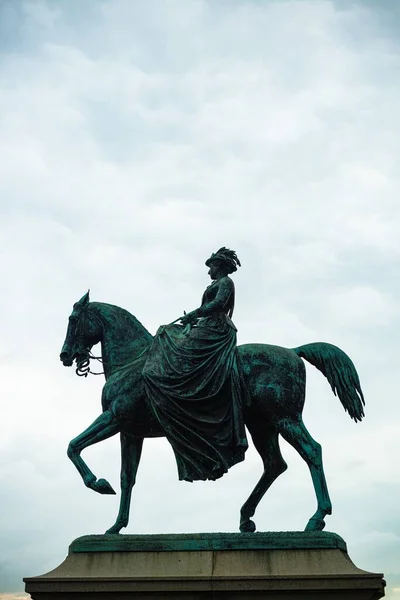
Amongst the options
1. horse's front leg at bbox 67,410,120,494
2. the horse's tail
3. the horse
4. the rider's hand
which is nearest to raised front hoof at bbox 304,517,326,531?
the horse

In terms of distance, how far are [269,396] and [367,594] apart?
2.90 metres

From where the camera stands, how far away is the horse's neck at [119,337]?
42.8ft

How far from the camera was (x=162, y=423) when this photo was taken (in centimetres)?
1216

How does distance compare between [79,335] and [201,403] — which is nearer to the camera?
[201,403]

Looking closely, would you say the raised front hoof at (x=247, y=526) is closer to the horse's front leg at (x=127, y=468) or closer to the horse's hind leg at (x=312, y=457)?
the horse's hind leg at (x=312, y=457)

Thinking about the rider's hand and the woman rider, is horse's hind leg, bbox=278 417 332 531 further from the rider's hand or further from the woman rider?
the rider's hand

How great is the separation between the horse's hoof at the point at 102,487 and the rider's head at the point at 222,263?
11.2ft

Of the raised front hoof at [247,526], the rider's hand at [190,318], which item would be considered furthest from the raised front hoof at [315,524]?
the rider's hand at [190,318]

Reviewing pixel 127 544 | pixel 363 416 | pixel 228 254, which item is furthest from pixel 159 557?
pixel 228 254

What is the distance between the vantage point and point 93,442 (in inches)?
A: 485

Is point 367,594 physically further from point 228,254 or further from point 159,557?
point 228,254

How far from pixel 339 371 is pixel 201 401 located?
2030 mm

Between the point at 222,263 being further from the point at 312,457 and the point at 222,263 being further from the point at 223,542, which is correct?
the point at 223,542

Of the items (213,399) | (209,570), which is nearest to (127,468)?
(213,399)
